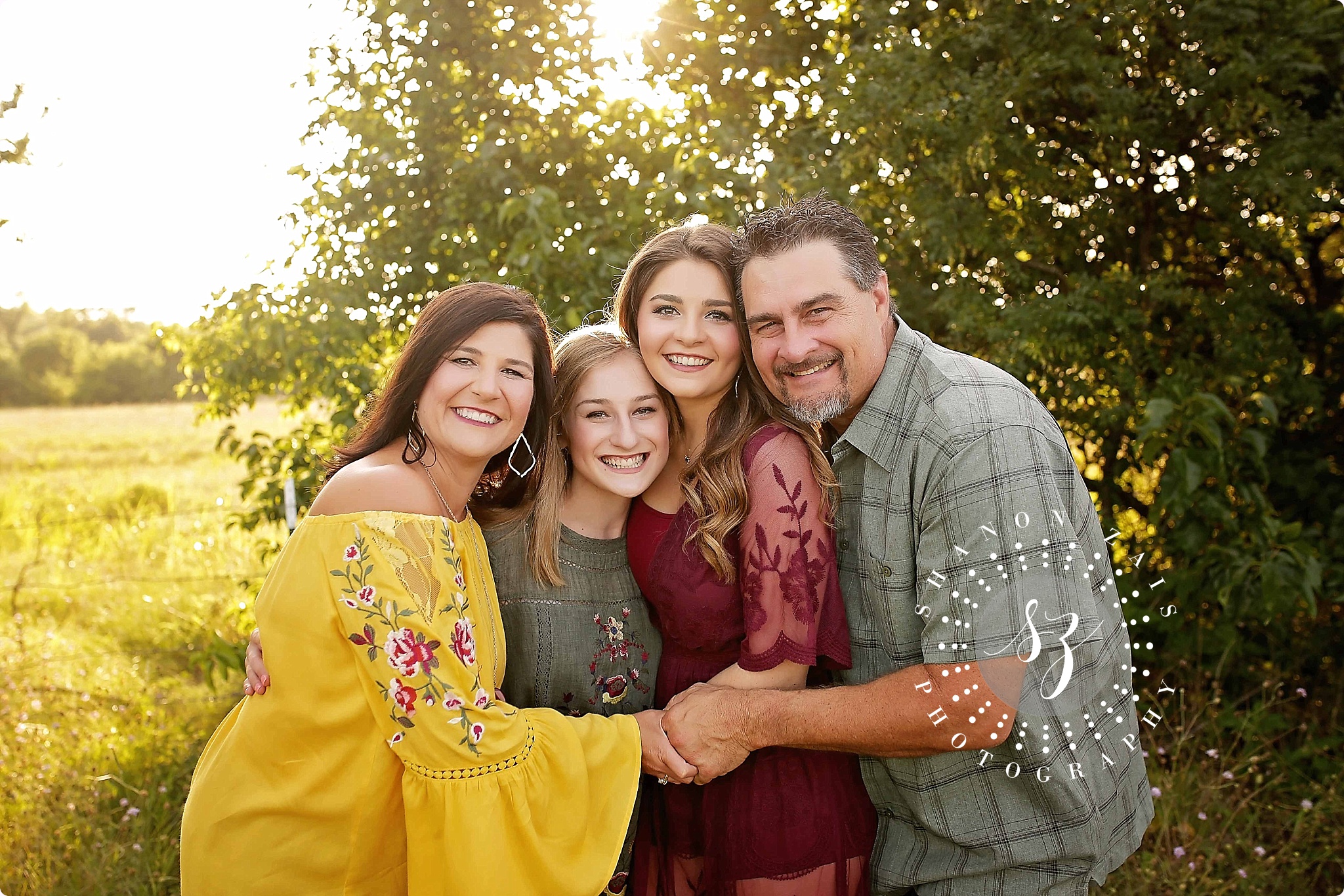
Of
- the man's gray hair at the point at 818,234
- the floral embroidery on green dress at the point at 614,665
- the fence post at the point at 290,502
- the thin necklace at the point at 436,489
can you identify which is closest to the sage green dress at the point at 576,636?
the floral embroidery on green dress at the point at 614,665

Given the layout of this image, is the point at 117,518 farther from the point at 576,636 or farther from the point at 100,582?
the point at 576,636

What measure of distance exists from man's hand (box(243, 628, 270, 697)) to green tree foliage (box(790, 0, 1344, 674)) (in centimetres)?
312

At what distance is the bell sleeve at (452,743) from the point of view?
73.7 inches

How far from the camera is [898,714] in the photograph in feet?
6.61

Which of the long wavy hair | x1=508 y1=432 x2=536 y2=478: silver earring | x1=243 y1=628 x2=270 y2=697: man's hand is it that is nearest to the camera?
x1=243 y1=628 x2=270 y2=697: man's hand

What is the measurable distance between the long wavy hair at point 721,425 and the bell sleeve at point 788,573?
4cm

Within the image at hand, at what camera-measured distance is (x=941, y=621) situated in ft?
6.47

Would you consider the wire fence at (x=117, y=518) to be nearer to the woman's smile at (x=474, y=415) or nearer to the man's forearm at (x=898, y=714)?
the woman's smile at (x=474, y=415)

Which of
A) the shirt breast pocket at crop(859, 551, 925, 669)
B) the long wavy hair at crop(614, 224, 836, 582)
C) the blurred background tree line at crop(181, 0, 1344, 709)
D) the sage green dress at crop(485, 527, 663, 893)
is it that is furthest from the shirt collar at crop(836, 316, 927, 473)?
the blurred background tree line at crop(181, 0, 1344, 709)

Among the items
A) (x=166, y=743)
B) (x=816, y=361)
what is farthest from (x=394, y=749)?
(x=166, y=743)

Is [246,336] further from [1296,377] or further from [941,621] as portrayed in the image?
[1296,377]

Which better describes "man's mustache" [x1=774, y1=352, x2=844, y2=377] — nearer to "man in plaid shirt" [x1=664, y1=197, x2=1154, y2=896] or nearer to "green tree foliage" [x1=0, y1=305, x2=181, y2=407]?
"man in plaid shirt" [x1=664, y1=197, x2=1154, y2=896]

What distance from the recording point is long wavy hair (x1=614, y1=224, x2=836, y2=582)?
2.27 metres

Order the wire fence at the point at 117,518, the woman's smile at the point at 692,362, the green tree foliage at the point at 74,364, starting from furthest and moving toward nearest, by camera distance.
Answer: the green tree foliage at the point at 74,364, the wire fence at the point at 117,518, the woman's smile at the point at 692,362
